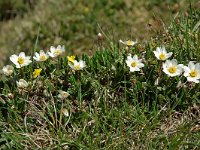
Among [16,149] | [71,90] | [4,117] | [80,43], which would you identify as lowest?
[16,149]

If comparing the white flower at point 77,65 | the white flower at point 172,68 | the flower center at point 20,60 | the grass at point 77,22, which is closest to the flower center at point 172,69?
the white flower at point 172,68

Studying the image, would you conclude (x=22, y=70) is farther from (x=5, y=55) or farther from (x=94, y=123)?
(x=5, y=55)

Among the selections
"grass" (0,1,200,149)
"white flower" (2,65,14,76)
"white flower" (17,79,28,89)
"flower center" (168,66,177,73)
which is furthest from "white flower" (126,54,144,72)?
"white flower" (2,65,14,76)

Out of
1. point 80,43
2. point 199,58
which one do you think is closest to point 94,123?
point 199,58

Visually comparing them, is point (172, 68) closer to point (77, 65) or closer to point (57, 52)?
point (77, 65)

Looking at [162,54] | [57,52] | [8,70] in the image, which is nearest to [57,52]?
[57,52]

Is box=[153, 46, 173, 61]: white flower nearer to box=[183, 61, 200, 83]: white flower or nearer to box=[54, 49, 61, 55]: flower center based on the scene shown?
box=[183, 61, 200, 83]: white flower
